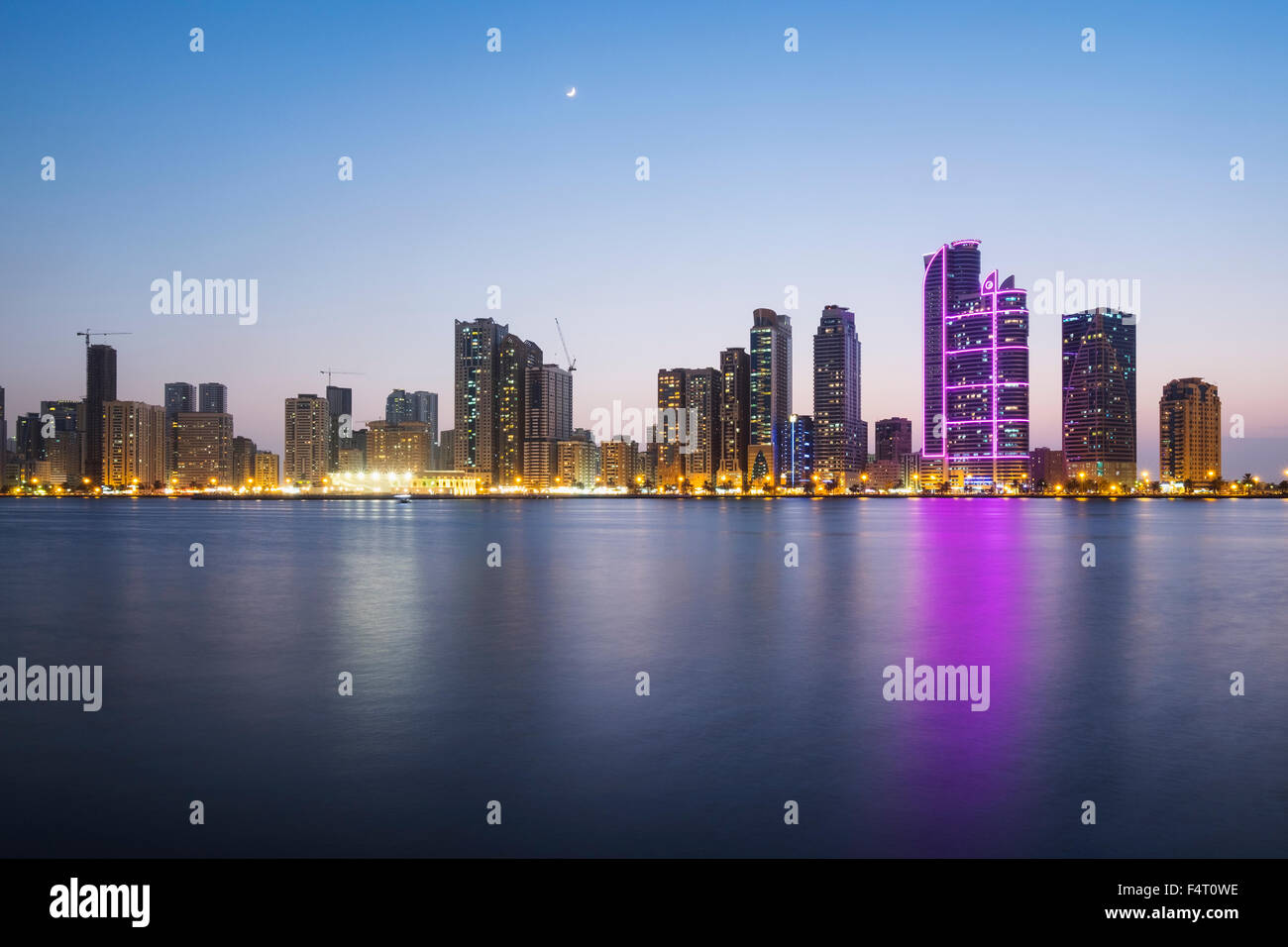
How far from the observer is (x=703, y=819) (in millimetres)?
11789

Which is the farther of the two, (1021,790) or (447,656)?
(447,656)

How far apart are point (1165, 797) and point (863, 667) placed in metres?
10.2

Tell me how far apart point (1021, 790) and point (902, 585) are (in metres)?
31.7

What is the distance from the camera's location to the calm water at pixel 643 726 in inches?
453

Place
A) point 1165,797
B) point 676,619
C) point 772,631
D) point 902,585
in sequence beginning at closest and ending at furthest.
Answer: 1. point 1165,797
2. point 772,631
3. point 676,619
4. point 902,585

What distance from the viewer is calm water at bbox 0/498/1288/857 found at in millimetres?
11516

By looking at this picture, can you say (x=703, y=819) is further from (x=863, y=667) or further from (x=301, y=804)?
(x=863, y=667)

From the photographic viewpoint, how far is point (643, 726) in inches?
656
